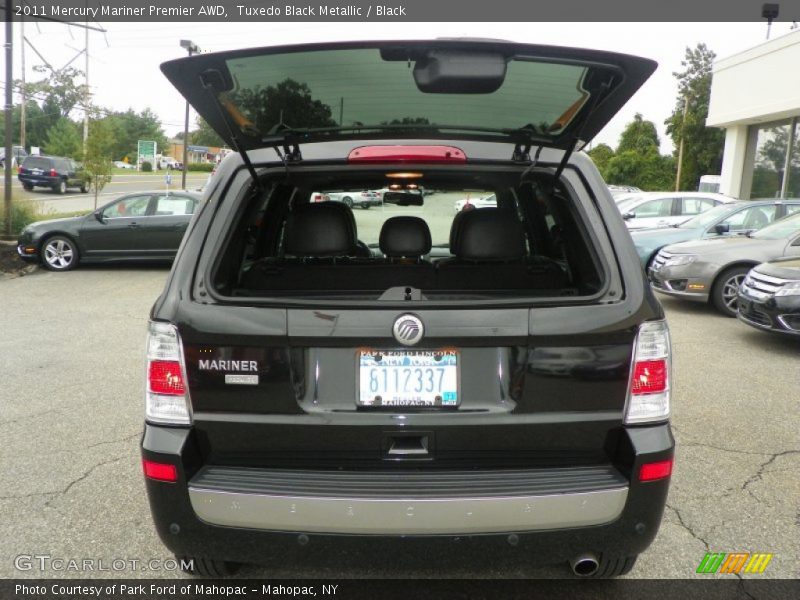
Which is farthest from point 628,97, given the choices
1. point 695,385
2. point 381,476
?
point 695,385

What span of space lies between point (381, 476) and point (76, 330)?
667 cm

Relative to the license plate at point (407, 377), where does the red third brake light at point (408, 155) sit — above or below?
above

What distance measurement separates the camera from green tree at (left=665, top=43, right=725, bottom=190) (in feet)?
174

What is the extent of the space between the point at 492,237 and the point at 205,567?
Result: 75.0 inches

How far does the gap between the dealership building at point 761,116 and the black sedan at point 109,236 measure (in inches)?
731

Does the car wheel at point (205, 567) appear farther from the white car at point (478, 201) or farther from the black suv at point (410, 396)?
the white car at point (478, 201)

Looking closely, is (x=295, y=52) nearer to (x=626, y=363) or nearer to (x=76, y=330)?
(x=626, y=363)

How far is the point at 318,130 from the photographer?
8.94 feet

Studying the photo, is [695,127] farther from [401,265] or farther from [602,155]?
[401,265]

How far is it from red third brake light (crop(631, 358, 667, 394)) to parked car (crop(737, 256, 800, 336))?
5.15 m

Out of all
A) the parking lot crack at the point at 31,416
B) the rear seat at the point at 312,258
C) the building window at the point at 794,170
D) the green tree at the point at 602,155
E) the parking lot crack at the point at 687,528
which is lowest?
the parking lot crack at the point at 31,416

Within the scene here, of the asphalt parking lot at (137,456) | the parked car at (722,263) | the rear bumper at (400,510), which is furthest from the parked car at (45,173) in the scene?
the rear bumper at (400,510)

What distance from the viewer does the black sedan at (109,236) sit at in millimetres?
12648

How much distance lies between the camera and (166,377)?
2.29 meters
